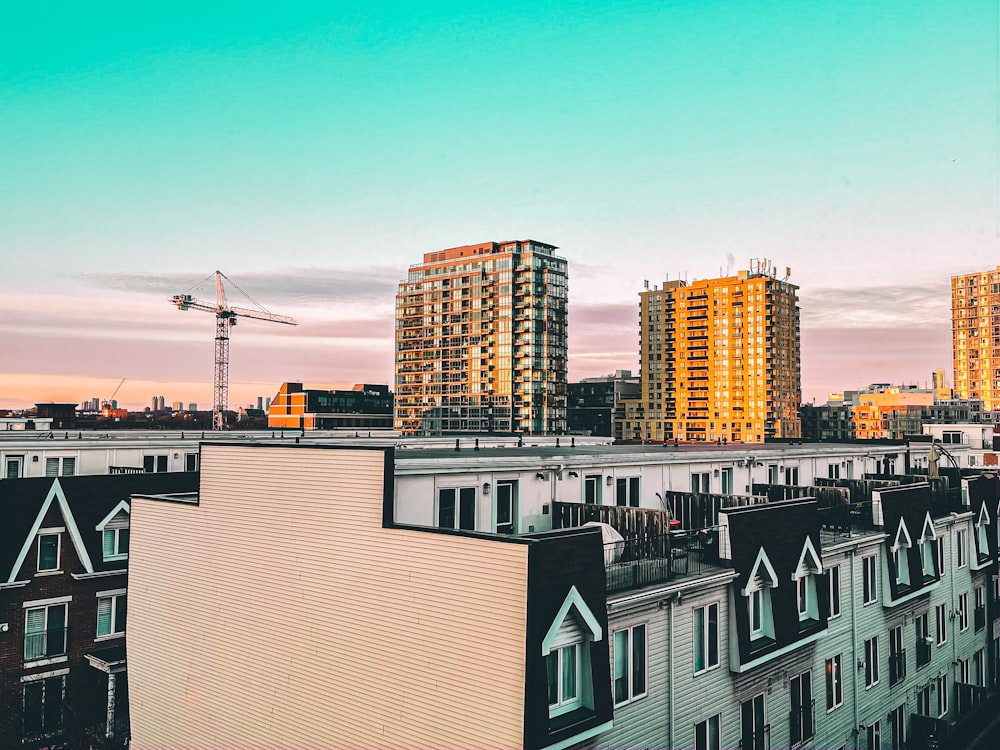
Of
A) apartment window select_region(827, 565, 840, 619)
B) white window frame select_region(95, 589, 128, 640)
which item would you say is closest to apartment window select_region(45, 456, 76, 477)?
white window frame select_region(95, 589, 128, 640)

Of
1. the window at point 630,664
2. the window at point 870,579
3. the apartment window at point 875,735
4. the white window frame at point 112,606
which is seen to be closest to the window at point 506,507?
the window at point 630,664

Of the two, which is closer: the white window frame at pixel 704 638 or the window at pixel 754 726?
the white window frame at pixel 704 638

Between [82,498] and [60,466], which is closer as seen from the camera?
[82,498]

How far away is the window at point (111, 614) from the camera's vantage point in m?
32.1

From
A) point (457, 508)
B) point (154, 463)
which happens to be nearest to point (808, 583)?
point (457, 508)

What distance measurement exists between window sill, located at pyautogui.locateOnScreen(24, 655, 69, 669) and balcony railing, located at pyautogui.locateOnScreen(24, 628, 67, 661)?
0.12 meters

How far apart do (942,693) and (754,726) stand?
1699 centimetres

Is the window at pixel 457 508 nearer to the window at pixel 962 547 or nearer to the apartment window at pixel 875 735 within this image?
the apartment window at pixel 875 735

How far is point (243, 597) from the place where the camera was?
2094 cm

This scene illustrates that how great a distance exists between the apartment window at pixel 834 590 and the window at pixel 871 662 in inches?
120

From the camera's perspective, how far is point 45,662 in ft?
98.6

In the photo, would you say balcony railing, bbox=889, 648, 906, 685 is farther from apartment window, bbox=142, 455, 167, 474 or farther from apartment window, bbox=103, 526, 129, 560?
apartment window, bbox=142, 455, 167, 474

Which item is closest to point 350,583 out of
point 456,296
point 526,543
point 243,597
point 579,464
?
point 243,597

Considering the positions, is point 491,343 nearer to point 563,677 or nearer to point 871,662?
point 871,662
